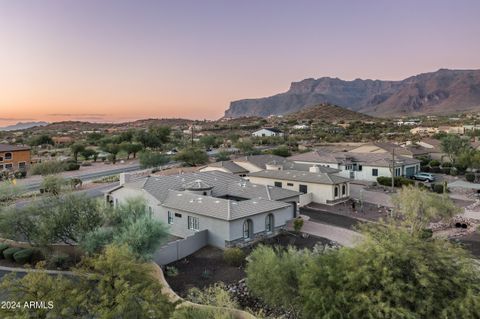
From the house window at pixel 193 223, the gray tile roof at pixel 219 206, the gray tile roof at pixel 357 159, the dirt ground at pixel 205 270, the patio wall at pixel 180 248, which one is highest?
the gray tile roof at pixel 357 159

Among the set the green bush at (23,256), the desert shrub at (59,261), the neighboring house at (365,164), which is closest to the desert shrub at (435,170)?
the neighboring house at (365,164)

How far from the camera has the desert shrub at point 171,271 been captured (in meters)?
20.8

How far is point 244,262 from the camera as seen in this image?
2223cm

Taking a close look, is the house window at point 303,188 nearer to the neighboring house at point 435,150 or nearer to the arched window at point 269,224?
the arched window at point 269,224

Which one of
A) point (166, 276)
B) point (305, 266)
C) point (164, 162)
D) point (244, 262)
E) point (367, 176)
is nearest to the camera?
point (305, 266)

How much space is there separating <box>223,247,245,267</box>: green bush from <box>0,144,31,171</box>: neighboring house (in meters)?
58.0

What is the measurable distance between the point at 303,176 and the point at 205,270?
21156 mm

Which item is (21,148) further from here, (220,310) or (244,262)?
(220,310)

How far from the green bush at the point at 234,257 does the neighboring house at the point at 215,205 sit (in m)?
2.00

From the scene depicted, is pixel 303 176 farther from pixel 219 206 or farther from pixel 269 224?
pixel 219 206

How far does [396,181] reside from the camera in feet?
150

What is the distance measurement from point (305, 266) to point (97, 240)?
41.3ft

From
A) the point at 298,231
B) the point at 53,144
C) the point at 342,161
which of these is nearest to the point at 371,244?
the point at 298,231

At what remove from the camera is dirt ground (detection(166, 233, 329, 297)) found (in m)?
19.7
